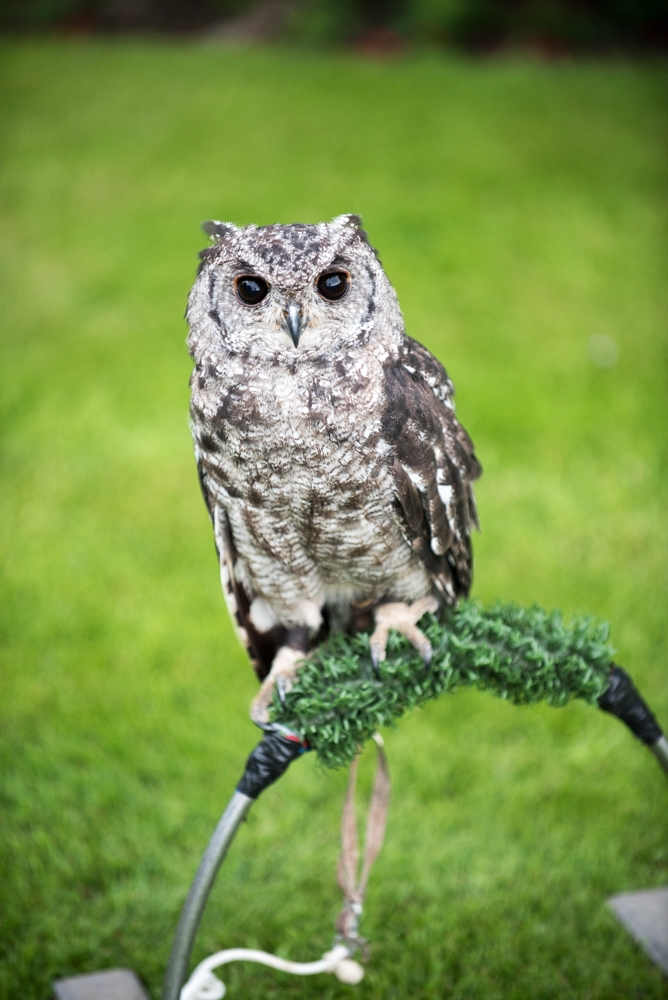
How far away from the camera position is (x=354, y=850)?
1.68 m

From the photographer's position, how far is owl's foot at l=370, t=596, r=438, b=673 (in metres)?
1.59

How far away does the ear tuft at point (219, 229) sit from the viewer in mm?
1346

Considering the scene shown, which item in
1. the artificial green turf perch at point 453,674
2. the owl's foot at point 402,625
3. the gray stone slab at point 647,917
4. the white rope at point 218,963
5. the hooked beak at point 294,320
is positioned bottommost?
the gray stone slab at point 647,917

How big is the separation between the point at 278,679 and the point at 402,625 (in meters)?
0.28

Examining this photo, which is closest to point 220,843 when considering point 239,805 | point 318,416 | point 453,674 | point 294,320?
point 239,805

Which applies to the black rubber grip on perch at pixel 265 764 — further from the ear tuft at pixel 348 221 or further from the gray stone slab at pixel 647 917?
the gray stone slab at pixel 647 917

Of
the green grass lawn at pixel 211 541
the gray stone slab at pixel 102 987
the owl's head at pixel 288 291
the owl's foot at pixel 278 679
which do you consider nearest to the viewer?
the owl's head at pixel 288 291

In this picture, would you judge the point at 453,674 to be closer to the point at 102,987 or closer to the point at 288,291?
the point at 288,291

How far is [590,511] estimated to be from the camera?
368cm

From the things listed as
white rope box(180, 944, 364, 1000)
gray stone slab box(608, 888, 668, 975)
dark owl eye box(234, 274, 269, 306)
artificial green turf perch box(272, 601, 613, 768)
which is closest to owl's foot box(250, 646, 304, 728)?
artificial green turf perch box(272, 601, 613, 768)

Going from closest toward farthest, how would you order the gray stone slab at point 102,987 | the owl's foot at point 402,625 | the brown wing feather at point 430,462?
the brown wing feather at point 430,462, the owl's foot at point 402,625, the gray stone slab at point 102,987

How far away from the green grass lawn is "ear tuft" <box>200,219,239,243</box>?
1762 millimetres

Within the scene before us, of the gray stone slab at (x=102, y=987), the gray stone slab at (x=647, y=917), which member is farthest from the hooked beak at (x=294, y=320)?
the gray stone slab at (x=647, y=917)

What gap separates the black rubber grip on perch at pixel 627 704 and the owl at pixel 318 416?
1.07ft
